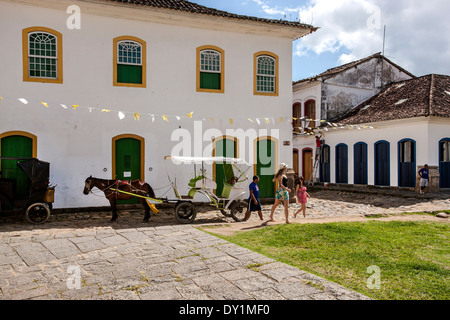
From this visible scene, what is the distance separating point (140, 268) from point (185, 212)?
471cm

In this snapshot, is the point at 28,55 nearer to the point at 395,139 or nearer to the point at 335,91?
the point at 395,139

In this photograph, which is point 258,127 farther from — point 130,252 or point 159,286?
point 159,286

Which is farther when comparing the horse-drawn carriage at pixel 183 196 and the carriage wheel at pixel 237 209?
the carriage wheel at pixel 237 209

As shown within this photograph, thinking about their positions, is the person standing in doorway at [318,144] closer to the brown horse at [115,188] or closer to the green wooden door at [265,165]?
the green wooden door at [265,165]

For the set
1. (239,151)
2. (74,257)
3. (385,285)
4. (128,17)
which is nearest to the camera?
(385,285)

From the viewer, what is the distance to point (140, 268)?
6.05 metres

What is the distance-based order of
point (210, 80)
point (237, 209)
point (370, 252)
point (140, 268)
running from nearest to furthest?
point (140, 268) → point (370, 252) → point (237, 209) → point (210, 80)

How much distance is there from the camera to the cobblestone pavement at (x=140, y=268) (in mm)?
4969

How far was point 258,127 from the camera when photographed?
14.5 meters

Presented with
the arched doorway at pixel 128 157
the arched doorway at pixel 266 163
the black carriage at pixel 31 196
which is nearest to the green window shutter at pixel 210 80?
the arched doorway at pixel 266 163

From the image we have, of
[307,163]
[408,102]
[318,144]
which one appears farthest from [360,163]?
[307,163]

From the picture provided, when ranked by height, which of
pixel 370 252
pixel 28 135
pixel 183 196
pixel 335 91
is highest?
pixel 335 91
